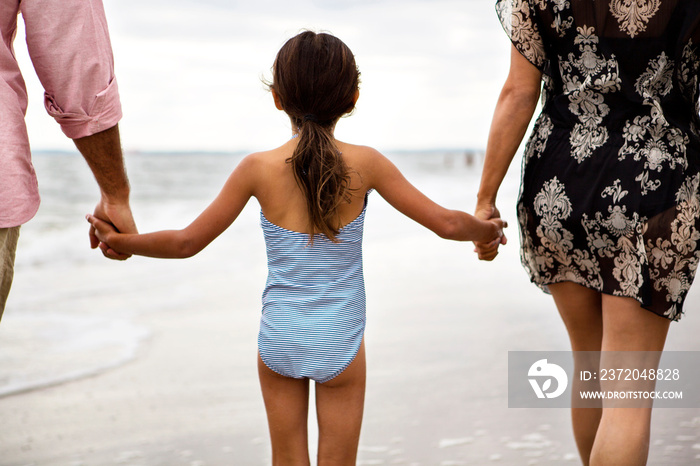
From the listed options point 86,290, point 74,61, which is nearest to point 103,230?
point 74,61

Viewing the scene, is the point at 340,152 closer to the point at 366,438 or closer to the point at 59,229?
the point at 366,438

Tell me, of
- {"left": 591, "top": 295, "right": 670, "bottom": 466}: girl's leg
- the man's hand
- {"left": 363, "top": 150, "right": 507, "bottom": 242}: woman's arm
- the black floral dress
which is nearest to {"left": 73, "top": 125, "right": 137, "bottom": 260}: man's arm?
the man's hand

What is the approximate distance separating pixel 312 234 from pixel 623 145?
37.4 inches

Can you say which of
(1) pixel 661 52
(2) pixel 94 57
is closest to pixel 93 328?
(2) pixel 94 57

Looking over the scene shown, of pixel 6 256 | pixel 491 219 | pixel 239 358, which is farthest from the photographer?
pixel 239 358

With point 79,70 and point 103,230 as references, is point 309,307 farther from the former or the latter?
point 79,70

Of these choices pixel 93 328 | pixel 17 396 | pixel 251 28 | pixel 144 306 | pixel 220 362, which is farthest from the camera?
pixel 251 28

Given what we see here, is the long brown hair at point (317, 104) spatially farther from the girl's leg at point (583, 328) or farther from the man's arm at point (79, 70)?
the girl's leg at point (583, 328)

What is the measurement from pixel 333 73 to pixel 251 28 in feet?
52.4

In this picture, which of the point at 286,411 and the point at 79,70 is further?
the point at 286,411

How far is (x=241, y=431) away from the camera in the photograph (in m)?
3.38

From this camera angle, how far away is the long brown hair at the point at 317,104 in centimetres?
205

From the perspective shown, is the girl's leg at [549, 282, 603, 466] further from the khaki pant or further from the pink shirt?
the khaki pant

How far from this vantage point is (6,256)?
1.90m
